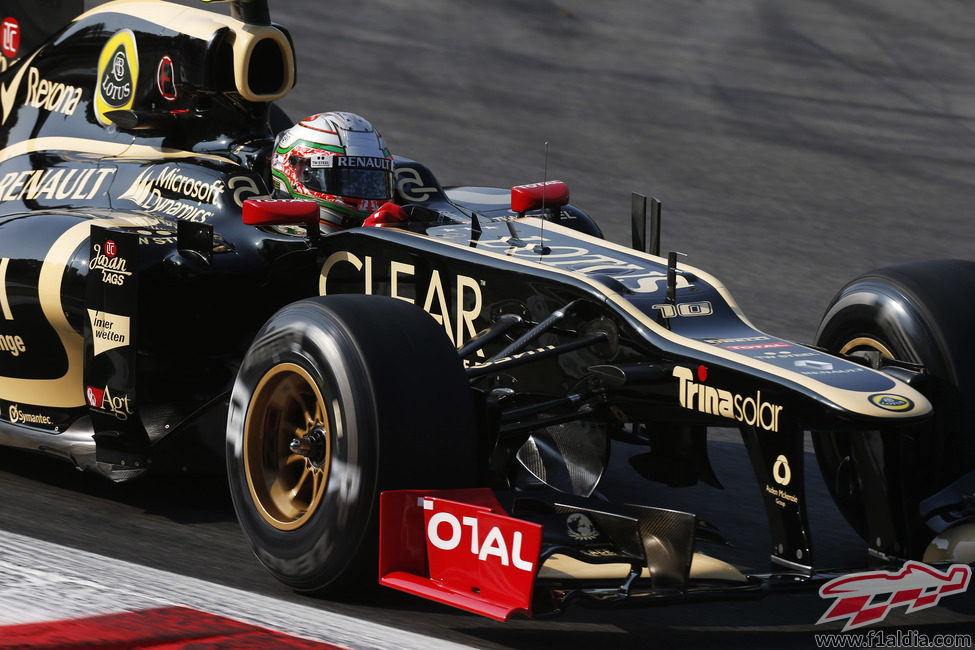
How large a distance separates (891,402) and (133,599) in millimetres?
2266

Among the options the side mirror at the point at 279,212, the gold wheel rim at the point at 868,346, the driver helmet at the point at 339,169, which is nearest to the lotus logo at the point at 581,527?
the gold wheel rim at the point at 868,346

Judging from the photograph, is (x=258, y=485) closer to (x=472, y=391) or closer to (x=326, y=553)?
(x=326, y=553)

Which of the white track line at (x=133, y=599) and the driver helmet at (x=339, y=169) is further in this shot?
the driver helmet at (x=339, y=169)

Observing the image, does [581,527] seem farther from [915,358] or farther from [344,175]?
[344,175]

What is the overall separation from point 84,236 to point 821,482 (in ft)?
11.3

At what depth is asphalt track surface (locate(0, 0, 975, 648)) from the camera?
17.5 ft

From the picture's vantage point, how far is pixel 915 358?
211 inches

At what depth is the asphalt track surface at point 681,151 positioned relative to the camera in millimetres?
5320

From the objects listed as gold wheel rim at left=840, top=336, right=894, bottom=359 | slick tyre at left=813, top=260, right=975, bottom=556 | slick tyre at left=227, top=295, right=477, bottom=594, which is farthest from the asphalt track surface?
gold wheel rim at left=840, top=336, right=894, bottom=359

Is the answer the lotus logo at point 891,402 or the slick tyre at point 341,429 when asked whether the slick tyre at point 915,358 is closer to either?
the lotus logo at point 891,402

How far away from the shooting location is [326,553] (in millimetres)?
4668

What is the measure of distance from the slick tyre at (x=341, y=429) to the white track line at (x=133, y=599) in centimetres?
21

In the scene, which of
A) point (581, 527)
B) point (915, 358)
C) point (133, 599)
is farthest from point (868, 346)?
point (133, 599)

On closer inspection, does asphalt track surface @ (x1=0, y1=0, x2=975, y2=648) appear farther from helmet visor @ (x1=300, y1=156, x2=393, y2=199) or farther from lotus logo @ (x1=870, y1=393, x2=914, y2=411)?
helmet visor @ (x1=300, y1=156, x2=393, y2=199)
